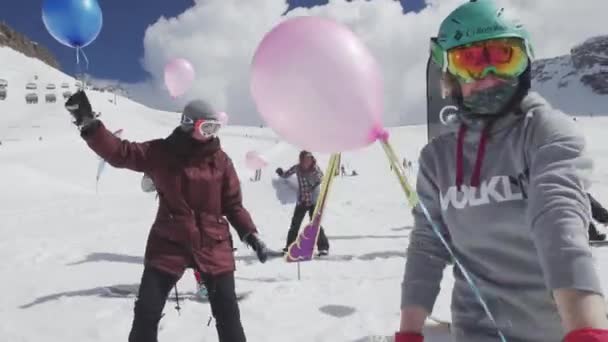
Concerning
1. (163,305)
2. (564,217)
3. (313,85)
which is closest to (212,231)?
(163,305)

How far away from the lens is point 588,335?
1.03 meters

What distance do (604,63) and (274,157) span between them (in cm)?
16711

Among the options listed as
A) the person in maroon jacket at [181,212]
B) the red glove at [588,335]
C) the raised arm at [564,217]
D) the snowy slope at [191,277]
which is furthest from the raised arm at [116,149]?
the red glove at [588,335]

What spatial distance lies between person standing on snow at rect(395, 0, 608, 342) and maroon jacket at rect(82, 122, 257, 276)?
6.58 feet

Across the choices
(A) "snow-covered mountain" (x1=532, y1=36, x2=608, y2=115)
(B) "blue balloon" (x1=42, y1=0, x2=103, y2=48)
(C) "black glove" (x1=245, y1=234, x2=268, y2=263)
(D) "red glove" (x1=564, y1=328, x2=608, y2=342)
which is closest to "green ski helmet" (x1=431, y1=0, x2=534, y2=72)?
(D) "red glove" (x1=564, y1=328, x2=608, y2=342)

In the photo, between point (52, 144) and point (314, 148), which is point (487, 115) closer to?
point (314, 148)

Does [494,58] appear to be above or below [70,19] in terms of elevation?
below

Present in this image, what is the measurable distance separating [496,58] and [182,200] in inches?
94.1

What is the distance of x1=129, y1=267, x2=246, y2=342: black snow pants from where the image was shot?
10.4 ft

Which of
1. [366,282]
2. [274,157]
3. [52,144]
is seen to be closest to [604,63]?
[274,157]

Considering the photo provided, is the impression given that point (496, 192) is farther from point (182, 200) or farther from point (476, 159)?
point (182, 200)

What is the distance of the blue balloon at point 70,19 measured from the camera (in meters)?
5.16

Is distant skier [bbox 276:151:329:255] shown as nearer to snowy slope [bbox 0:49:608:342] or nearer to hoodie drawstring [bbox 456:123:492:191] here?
snowy slope [bbox 0:49:608:342]

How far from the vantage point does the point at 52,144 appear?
3531 cm
